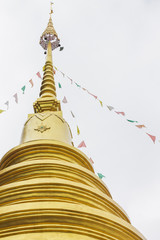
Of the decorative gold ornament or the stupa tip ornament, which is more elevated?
the stupa tip ornament

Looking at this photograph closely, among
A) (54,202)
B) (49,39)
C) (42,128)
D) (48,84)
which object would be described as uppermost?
(49,39)

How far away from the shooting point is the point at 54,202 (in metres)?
3.35

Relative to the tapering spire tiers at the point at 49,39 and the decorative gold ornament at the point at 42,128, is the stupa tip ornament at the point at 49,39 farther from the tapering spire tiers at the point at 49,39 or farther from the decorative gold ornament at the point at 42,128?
the decorative gold ornament at the point at 42,128

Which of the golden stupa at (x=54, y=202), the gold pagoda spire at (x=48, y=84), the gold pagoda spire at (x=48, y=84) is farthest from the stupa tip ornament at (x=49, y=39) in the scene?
the golden stupa at (x=54, y=202)

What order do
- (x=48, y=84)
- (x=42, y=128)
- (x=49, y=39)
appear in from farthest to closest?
1. (x=49, y=39)
2. (x=48, y=84)
3. (x=42, y=128)

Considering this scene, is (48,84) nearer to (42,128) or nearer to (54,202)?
(42,128)

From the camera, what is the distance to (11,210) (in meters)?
3.24

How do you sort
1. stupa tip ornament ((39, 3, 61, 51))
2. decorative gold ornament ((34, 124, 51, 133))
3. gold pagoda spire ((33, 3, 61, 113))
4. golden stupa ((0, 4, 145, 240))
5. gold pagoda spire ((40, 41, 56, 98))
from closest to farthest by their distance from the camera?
golden stupa ((0, 4, 145, 240))
decorative gold ornament ((34, 124, 51, 133))
gold pagoda spire ((33, 3, 61, 113))
gold pagoda spire ((40, 41, 56, 98))
stupa tip ornament ((39, 3, 61, 51))

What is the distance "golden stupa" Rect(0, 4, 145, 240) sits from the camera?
3.18 m

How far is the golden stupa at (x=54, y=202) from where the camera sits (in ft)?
10.4

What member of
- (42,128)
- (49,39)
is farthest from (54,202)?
(49,39)

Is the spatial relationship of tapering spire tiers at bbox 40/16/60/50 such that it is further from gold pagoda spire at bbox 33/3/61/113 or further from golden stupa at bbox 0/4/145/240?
golden stupa at bbox 0/4/145/240

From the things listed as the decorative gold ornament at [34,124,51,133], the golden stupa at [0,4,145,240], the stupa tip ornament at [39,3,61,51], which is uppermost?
the stupa tip ornament at [39,3,61,51]

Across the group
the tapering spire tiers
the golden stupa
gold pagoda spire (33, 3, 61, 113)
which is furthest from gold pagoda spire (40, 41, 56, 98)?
the golden stupa
